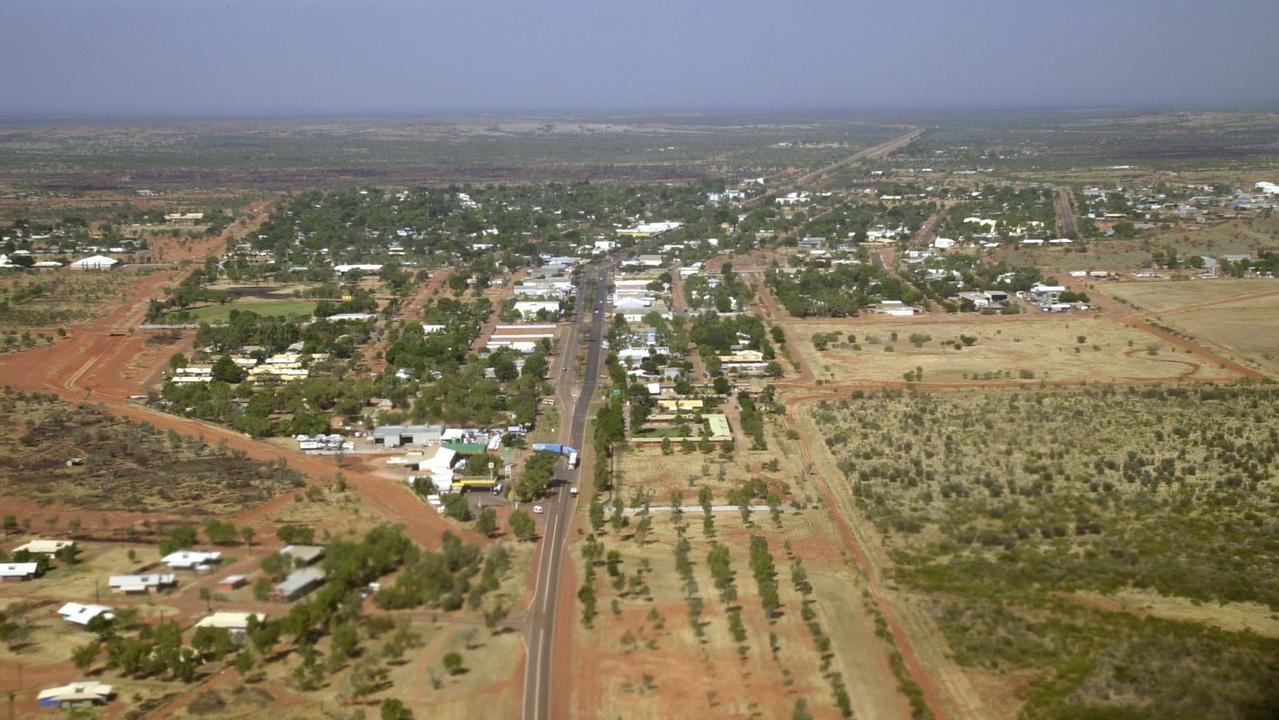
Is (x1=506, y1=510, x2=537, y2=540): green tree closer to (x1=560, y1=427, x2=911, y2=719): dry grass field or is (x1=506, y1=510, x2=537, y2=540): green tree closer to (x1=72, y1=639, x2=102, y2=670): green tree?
(x1=560, y1=427, x2=911, y2=719): dry grass field

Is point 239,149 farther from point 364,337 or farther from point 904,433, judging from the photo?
point 904,433

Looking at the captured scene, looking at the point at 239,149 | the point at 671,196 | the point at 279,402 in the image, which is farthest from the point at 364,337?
the point at 239,149

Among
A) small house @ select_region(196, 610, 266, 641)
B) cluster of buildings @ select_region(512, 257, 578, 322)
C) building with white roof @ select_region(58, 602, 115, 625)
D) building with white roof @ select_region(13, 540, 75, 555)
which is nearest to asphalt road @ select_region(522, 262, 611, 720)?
cluster of buildings @ select_region(512, 257, 578, 322)

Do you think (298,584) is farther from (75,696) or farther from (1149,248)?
(1149,248)

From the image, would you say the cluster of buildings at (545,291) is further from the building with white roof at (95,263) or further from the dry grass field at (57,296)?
the building with white roof at (95,263)

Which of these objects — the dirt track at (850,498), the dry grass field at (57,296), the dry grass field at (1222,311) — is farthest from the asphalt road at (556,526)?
the dry grass field at (1222,311)

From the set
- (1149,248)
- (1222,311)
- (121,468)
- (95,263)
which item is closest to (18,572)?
(121,468)
